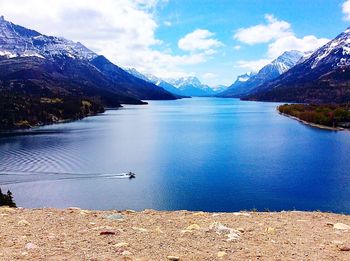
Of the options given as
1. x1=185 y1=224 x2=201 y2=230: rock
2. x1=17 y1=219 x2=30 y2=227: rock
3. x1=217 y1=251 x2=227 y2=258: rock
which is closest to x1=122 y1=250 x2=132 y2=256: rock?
x1=217 y1=251 x2=227 y2=258: rock

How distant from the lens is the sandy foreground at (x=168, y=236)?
1273cm

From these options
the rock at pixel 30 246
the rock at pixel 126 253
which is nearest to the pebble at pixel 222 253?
the rock at pixel 126 253

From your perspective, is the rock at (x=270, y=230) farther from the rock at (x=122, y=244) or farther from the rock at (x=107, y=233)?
the rock at (x=107, y=233)

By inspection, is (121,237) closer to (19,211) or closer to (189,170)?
(19,211)

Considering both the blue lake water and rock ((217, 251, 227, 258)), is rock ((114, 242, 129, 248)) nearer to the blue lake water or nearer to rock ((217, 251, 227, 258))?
rock ((217, 251, 227, 258))

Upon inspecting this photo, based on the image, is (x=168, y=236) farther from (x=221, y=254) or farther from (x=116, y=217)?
(x=116, y=217)

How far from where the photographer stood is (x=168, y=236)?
15.0 meters

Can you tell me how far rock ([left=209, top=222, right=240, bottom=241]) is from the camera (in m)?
14.8

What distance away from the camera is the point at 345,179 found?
8931 centimetres

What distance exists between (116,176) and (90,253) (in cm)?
8742

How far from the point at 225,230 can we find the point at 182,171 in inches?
3347

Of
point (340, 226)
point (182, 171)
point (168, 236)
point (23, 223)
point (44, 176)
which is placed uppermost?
point (23, 223)

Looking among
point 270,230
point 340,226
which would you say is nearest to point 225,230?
point 270,230

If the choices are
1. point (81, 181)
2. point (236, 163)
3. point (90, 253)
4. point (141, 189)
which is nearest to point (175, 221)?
point (90, 253)
